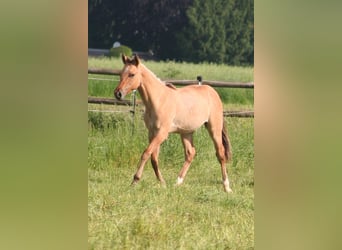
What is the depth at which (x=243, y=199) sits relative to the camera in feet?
13.5

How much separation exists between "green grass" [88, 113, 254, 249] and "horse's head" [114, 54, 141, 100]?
0.20m

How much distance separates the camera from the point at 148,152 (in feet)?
14.1

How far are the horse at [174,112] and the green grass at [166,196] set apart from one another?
5 centimetres

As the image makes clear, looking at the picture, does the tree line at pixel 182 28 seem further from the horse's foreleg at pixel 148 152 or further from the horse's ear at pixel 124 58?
the horse's foreleg at pixel 148 152

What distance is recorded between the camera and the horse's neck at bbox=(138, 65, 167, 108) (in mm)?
4298

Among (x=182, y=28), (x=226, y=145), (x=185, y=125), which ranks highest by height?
(x=182, y=28)

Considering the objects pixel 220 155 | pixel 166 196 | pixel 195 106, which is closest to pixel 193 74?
pixel 195 106

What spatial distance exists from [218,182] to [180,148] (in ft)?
1.13

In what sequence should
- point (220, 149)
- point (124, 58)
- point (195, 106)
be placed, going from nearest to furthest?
point (124, 58), point (220, 149), point (195, 106)

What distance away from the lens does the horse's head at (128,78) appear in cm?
418

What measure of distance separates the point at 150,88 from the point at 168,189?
69cm

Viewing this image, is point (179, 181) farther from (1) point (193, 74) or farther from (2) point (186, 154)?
(1) point (193, 74)
